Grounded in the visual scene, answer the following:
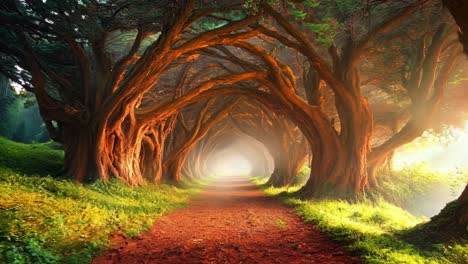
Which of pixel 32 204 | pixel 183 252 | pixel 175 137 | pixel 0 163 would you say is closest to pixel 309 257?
pixel 183 252

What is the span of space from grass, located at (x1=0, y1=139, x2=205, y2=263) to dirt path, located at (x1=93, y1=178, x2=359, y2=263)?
40 cm

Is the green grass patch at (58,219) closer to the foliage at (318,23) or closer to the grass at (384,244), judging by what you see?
the grass at (384,244)

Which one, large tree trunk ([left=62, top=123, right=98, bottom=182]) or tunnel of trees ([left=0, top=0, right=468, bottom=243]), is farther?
large tree trunk ([left=62, top=123, right=98, bottom=182])

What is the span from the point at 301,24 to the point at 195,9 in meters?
3.87

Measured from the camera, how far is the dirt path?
521cm

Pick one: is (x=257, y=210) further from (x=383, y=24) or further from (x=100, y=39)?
(x=100, y=39)

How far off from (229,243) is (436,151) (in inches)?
1289

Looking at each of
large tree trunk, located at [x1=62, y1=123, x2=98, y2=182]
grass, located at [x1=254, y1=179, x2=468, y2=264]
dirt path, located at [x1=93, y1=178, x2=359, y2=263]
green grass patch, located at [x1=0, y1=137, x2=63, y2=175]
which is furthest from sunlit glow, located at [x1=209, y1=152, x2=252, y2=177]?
grass, located at [x1=254, y1=179, x2=468, y2=264]

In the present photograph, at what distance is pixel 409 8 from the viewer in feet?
28.2

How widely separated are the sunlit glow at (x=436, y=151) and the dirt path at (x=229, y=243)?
13.8 metres

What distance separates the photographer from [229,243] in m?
6.29

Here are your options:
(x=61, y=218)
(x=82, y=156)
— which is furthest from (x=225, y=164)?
(x=61, y=218)

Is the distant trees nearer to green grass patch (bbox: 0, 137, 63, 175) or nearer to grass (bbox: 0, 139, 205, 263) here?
green grass patch (bbox: 0, 137, 63, 175)

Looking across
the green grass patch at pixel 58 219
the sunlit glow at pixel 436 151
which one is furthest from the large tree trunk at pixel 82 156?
the sunlit glow at pixel 436 151
